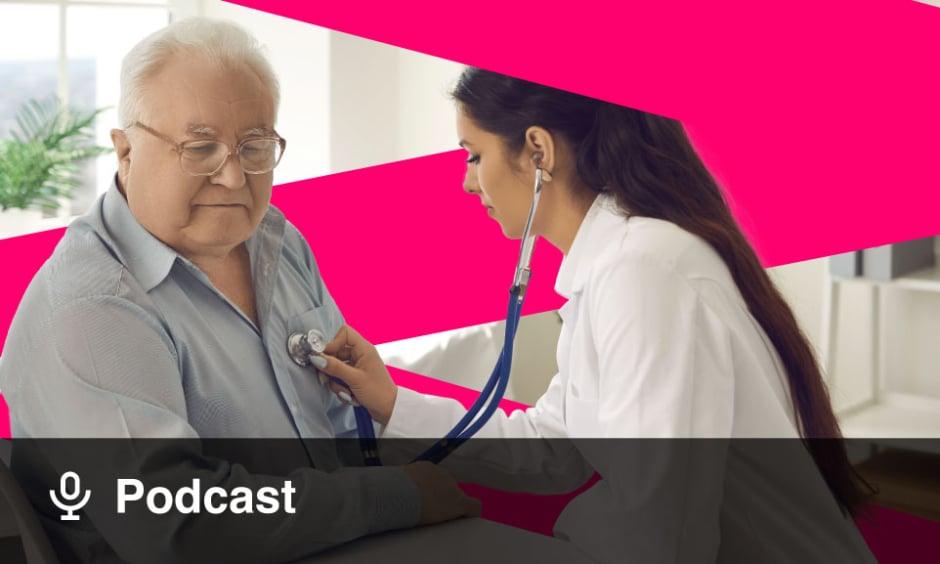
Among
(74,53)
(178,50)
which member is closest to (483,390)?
(178,50)

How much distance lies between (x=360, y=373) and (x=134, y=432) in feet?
1.37

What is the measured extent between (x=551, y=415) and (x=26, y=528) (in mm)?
780

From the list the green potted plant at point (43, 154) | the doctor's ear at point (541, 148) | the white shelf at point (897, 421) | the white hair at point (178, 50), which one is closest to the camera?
the white hair at point (178, 50)

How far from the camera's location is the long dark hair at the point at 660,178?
3.93ft

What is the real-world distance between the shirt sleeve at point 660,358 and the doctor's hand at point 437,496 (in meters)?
0.20

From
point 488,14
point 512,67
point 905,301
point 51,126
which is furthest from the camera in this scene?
point 51,126

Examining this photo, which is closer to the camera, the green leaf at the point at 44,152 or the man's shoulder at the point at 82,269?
the man's shoulder at the point at 82,269

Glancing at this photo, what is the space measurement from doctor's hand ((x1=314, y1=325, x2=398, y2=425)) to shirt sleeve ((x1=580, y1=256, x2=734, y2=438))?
1.31 ft

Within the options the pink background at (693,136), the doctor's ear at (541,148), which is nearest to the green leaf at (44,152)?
the pink background at (693,136)

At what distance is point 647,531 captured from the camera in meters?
1.08

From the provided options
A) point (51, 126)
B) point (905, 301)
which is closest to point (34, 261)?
point (51, 126)

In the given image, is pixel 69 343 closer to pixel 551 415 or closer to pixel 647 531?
pixel 647 531

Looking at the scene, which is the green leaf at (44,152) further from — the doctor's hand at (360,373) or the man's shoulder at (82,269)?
the man's shoulder at (82,269)

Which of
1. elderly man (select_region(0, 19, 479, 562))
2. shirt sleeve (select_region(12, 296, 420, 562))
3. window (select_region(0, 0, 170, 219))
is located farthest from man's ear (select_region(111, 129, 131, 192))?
window (select_region(0, 0, 170, 219))
